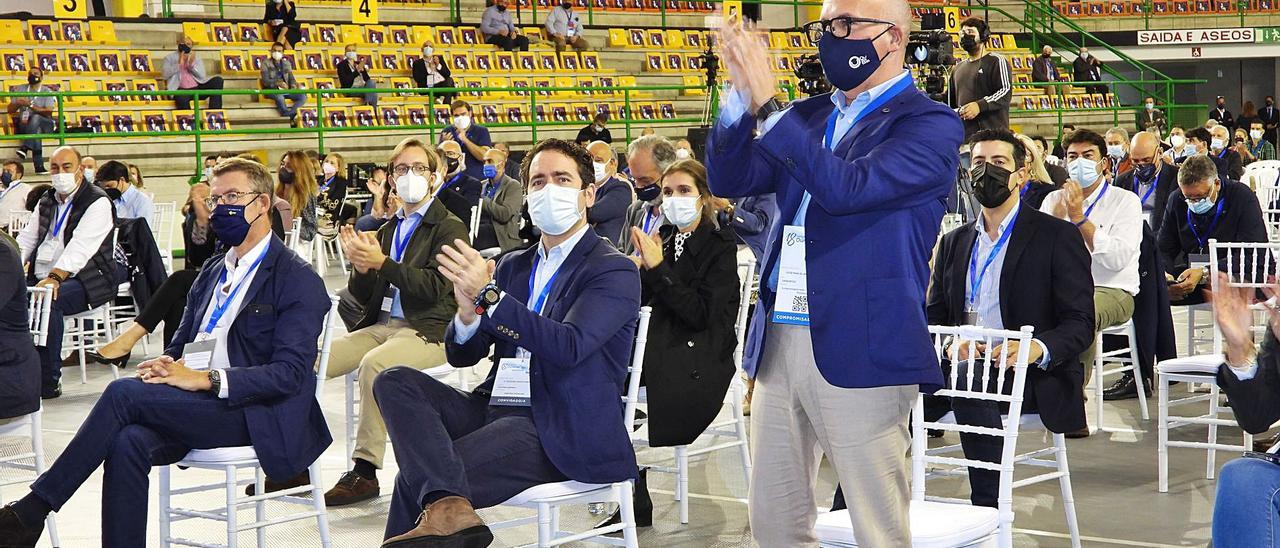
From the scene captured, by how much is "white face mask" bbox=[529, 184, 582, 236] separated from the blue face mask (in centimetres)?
120

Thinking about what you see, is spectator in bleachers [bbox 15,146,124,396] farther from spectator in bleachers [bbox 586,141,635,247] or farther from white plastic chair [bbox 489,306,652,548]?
white plastic chair [bbox 489,306,652,548]

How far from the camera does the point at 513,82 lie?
741 inches

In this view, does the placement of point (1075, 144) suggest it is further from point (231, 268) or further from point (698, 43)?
point (698, 43)

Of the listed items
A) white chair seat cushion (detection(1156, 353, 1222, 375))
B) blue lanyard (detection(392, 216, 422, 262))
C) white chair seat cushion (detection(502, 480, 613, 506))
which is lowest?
white chair seat cushion (detection(502, 480, 613, 506))

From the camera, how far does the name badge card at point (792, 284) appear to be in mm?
2619

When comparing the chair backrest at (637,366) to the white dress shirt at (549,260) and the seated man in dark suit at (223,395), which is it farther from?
the seated man in dark suit at (223,395)

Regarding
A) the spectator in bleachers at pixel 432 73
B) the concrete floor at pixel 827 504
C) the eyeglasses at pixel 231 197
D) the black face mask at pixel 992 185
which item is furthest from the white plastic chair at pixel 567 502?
the spectator in bleachers at pixel 432 73

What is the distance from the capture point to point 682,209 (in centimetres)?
484

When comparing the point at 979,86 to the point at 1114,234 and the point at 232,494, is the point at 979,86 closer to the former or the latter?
the point at 1114,234

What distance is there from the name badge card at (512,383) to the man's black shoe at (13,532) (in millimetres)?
1302

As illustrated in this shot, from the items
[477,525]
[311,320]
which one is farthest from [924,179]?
[311,320]

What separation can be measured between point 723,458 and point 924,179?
136 inches

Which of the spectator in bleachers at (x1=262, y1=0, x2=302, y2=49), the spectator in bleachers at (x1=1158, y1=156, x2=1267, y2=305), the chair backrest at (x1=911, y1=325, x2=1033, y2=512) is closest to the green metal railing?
the spectator in bleachers at (x1=262, y1=0, x2=302, y2=49)

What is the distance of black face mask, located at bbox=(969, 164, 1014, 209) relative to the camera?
4.41 m
